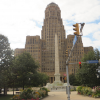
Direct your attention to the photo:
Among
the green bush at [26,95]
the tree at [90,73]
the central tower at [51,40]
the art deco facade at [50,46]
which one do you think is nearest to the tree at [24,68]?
the tree at [90,73]

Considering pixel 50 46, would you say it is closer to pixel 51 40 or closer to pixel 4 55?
pixel 51 40

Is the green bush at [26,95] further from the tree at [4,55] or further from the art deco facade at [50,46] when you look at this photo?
the art deco facade at [50,46]

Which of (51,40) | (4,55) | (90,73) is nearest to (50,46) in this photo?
(51,40)

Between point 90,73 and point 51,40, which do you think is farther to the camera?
point 51,40

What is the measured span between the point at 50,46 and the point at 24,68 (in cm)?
9223

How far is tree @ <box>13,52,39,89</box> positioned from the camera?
36.8 meters

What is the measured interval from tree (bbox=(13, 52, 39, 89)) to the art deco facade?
263ft

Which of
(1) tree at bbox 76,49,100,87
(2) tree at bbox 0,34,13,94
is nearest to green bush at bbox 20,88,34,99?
(2) tree at bbox 0,34,13,94

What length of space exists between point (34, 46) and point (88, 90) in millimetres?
98900

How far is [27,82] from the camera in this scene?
37094mm

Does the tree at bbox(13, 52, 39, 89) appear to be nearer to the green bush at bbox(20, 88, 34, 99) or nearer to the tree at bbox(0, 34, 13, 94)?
the tree at bbox(0, 34, 13, 94)

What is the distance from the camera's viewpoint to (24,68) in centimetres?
3709

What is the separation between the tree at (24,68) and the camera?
36781 millimetres

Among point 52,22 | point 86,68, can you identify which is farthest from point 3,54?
point 52,22
